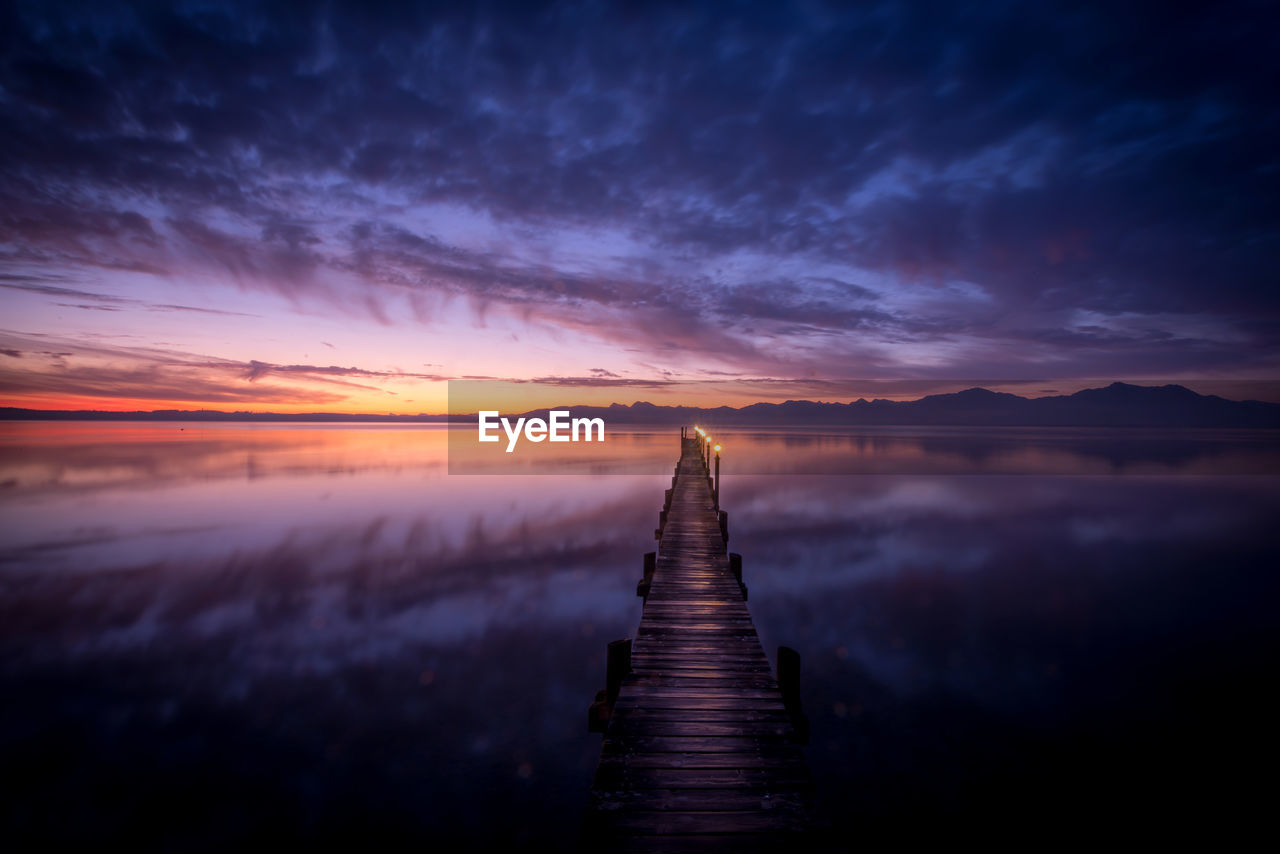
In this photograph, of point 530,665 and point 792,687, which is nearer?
point 792,687

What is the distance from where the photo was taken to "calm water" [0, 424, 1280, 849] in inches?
296

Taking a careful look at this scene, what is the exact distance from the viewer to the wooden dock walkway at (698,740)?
496 centimetres

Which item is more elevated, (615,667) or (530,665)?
(615,667)

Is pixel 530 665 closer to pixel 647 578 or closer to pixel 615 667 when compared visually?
pixel 647 578

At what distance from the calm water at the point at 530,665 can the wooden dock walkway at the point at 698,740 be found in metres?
1.14

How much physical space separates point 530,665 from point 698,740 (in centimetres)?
632

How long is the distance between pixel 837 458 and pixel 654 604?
56120 millimetres

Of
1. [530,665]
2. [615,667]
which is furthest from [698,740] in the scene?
[530,665]

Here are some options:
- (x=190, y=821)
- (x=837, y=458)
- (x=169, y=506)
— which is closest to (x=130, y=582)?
(x=190, y=821)

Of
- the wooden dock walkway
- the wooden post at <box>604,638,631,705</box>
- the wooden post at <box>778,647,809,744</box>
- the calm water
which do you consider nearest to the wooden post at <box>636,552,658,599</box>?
the calm water

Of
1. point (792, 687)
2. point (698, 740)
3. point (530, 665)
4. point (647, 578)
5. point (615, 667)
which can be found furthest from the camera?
point (647, 578)

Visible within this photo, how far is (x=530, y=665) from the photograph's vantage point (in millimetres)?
11500

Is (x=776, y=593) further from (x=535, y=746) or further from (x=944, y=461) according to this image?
(x=944, y=461)

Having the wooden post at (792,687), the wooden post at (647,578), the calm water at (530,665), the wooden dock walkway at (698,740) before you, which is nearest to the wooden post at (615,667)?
the wooden dock walkway at (698,740)
